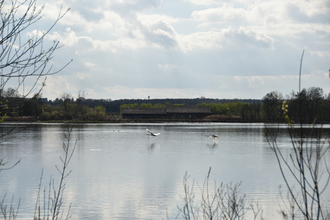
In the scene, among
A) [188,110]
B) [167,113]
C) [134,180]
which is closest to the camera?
[134,180]

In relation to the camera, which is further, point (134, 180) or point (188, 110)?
point (188, 110)

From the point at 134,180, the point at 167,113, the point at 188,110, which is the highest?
the point at 188,110

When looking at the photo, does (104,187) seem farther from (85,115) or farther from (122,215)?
(85,115)

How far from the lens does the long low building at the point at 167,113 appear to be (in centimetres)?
8375

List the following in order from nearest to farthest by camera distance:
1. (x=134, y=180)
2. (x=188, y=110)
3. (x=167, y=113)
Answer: (x=134, y=180)
(x=167, y=113)
(x=188, y=110)

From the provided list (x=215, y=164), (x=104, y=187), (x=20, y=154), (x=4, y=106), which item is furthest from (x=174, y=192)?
(x=20, y=154)

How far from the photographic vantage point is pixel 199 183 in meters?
11.1

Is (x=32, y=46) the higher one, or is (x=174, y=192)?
(x=32, y=46)

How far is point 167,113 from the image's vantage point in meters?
84.2

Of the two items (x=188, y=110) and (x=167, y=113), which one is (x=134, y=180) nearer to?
(x=167, y=113)

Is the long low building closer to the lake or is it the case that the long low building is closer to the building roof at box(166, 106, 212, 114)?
the building roof at box(166, 106, 212, 114)

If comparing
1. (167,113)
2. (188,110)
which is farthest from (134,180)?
(188,110)

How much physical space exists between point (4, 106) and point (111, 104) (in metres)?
173

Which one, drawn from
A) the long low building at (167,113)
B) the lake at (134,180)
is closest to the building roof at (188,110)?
the long low building at (167,113)
